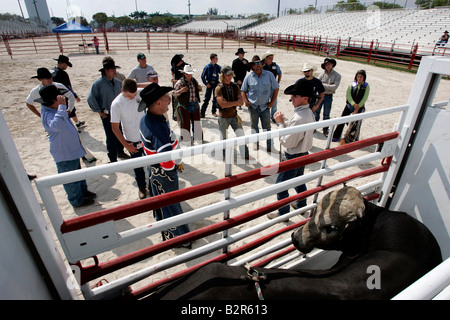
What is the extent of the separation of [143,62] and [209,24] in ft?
262

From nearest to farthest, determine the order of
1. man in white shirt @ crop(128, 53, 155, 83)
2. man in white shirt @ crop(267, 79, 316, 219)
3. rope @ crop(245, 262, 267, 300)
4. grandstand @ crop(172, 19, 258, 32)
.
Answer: rope @ crop(245, 262, 267, 300) < man in white shirt @ crop(267, 79, 316, 219) < man in white shirt @ crop(128, 53, 155, 83) < grandstand @ crop(172, 19, 258, 32)

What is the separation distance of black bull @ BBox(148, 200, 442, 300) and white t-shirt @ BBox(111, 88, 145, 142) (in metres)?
2.67

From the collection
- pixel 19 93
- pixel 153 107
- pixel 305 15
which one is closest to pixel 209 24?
pixel 305 15

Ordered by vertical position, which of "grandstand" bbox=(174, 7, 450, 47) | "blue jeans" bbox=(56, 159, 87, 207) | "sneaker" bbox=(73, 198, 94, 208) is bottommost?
"sneaker" bbox=(73, 198, 94, 208)

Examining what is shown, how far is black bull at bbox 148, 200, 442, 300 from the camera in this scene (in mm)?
1619

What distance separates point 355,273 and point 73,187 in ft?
12.5

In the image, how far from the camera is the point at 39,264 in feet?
4.78

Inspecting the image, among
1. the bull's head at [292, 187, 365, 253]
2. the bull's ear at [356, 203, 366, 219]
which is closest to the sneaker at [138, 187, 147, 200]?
the bull's head at [292, 187, 365, 253]

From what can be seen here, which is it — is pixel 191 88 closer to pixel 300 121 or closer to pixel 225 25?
pixel 300 121

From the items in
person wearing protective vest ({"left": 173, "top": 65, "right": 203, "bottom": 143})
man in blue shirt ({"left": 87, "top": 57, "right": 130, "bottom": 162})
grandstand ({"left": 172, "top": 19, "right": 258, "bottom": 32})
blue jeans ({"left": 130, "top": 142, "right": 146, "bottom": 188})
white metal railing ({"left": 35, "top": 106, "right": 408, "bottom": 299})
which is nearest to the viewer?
white metal railing ({"left": 35, "top": 106, "right": 408, "bottom": 299})

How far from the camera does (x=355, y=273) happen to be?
1776mm

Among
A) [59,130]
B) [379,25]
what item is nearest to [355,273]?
[59,130]

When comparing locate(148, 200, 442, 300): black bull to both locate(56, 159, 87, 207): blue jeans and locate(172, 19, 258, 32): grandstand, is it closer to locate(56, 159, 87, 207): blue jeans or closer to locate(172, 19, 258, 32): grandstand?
locate(56, 159, 87, 207): blue jeans

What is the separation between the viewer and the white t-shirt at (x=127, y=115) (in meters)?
3.72
